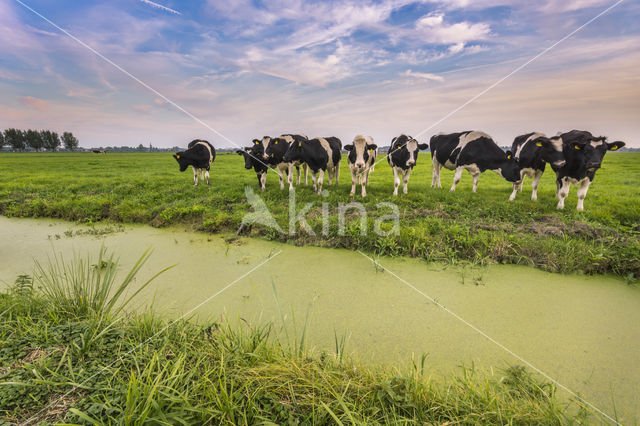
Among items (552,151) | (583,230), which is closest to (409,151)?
(552,151)

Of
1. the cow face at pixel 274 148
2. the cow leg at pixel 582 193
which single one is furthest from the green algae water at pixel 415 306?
the cow face at pixel 274 148

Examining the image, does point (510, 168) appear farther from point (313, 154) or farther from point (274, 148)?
point (274, 148)

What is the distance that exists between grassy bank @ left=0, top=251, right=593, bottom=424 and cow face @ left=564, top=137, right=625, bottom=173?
19.6 feet

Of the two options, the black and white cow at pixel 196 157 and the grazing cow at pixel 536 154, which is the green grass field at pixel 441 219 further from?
the black and white cow at pixel 196 157

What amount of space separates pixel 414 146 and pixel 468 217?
11.2 feet

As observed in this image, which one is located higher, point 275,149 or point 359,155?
point 275,149

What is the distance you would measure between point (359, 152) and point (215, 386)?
23.1 ft

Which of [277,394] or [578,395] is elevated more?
[277,394]

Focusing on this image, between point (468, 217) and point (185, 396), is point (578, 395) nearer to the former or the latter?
point (185, 396)

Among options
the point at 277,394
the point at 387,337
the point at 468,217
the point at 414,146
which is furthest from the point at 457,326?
the point at 414,146

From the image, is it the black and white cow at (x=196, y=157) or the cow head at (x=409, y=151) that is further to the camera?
the black and white cow at (x=196, y=157)

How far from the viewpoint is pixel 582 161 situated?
5.94 metres

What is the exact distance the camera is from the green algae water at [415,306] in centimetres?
230

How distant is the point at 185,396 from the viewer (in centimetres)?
161
